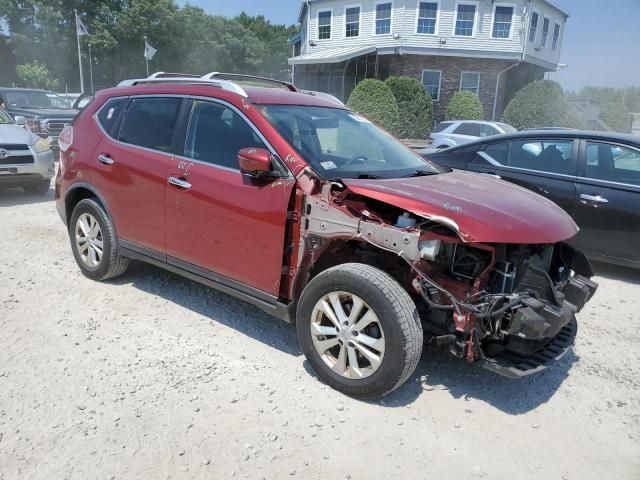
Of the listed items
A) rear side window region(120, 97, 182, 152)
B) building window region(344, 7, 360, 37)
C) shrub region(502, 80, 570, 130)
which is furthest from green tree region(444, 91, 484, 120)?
rear side window region(120, 97, 182, 152)

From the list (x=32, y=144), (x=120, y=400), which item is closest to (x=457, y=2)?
(x=32, y=144)

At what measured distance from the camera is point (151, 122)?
14.2ft

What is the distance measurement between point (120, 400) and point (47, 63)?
51260 mm

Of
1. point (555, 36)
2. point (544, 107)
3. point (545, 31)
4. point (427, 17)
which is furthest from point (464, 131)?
point (555, 36)

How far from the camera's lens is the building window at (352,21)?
27.8 meters

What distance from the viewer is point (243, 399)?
3.20 m

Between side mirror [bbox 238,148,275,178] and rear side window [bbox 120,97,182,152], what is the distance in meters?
1.01

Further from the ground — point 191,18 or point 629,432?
point 191,18

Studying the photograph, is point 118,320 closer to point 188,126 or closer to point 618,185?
point 188,126

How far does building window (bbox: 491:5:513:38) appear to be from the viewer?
2639 centimetres

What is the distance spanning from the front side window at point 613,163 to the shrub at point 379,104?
16614mm

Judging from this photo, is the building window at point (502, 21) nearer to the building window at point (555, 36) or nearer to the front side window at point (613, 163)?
the building window at point (555, 36)

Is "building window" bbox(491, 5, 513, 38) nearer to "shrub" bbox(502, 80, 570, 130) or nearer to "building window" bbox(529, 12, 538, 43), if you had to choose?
"building window" bbox(529, 12, 538, 43)

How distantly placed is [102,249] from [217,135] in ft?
5.70
